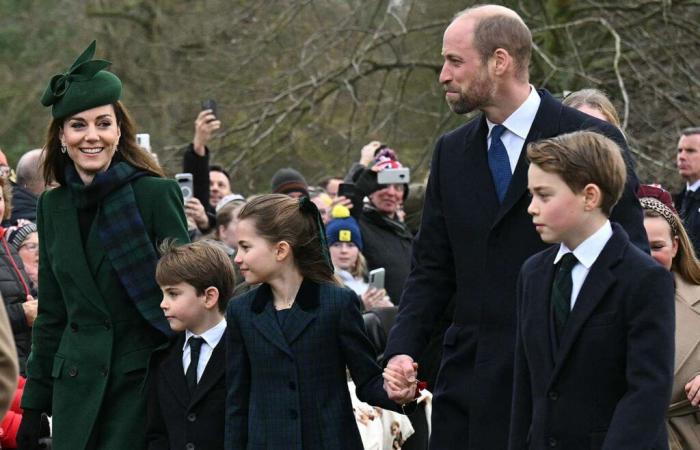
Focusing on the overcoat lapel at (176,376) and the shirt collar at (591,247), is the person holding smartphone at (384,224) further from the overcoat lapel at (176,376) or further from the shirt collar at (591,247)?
the shirt collar at (591,247)

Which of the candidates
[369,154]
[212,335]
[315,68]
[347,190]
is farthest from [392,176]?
[315,68]

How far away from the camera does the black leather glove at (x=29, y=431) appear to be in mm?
5809

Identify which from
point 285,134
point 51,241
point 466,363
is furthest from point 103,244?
point 285,134

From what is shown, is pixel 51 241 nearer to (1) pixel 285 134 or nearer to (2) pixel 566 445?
(2) pixel 566 445

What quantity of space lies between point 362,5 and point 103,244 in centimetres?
963

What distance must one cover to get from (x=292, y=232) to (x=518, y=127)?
113 cm

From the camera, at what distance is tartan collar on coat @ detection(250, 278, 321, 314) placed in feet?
18.5

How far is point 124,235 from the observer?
18.9ft

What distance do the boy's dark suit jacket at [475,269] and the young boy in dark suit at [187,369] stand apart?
2.99 feet

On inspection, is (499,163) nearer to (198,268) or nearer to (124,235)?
(198,268)

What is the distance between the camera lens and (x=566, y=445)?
4430 millimetres

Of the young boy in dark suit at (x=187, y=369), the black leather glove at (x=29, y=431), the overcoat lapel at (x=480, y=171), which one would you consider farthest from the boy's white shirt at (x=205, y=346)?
the overcoat lapel at (x=480, y=171)

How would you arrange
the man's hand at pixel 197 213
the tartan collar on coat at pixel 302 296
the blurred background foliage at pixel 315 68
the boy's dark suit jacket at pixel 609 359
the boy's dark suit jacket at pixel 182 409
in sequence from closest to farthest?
the boy's dark suit jacket at pixel 609 359 < the tartan collar on coat at pixel 302 296 < the boy's dark suit jacket at pixel 182 409 < the man's hand at pixel 197 213 < the blurred background foliage at pixel 315 68

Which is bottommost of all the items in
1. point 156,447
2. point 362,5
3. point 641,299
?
point 156,447
